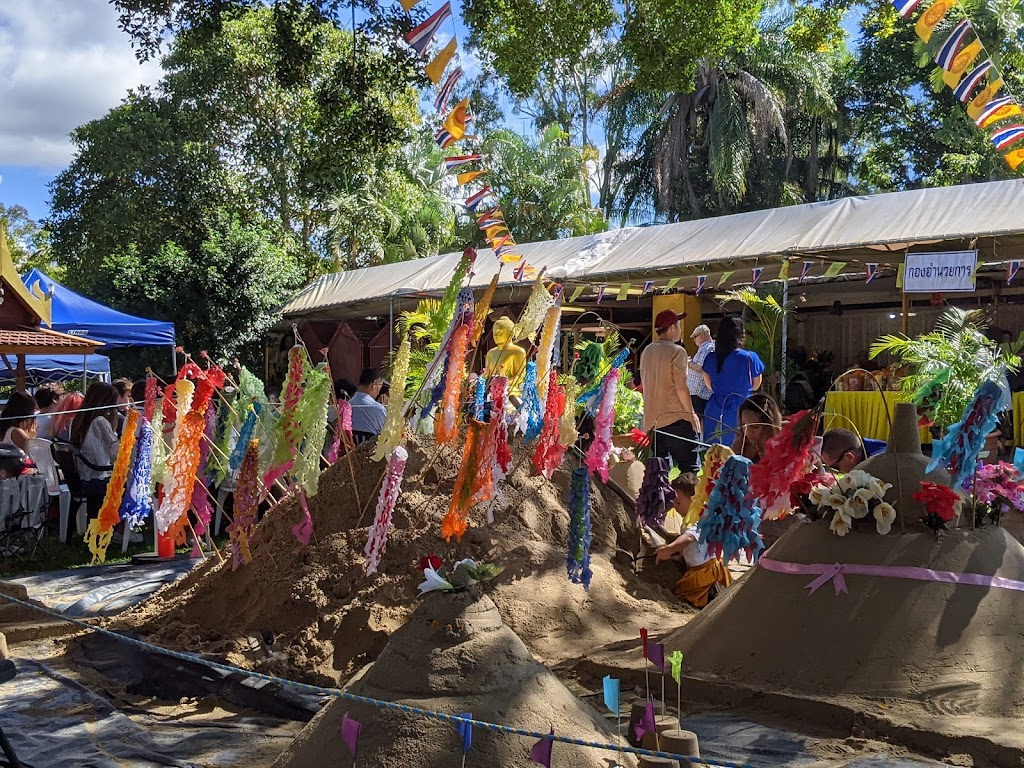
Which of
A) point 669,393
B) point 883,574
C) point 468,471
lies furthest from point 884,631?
point 669,393

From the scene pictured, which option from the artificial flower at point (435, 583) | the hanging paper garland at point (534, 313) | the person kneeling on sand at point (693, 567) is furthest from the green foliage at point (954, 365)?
the artificial flower at point (435, 583)

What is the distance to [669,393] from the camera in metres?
7.72

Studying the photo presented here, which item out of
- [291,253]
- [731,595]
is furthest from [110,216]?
[731,595]

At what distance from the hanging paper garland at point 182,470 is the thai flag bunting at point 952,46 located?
260 inches

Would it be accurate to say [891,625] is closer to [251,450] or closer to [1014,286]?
[251,450]

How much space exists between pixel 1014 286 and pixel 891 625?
11478 mm

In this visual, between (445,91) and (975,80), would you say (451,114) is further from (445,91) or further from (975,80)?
(975,80)

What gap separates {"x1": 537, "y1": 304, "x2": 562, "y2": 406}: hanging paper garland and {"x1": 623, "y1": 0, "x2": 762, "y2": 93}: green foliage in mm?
4229

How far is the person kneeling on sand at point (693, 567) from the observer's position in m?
6.41

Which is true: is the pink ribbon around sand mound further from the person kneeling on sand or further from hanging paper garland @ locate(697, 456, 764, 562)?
the person kneeling on sand

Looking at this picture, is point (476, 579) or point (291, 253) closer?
point (476, 579)

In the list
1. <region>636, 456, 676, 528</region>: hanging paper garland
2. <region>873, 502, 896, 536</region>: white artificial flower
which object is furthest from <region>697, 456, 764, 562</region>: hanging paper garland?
<region>636, 456, 676, 528</region>: hanging paper garland

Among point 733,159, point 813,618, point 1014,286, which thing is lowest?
Answer: point 813,618

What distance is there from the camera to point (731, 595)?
16.8ft
